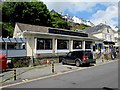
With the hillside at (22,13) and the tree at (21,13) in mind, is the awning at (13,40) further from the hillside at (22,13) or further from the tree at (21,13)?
the tree at (21,13)

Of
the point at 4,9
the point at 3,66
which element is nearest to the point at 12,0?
the point at 4,9

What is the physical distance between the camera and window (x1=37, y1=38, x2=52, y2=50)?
1008 inches

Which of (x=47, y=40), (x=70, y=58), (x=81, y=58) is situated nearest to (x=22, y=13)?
(x=47, y=40)

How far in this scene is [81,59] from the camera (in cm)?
2248

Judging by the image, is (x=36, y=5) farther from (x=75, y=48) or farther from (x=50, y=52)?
(x=50, y=52)

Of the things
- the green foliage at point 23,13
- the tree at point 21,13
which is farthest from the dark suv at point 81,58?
the tree at point 21,13

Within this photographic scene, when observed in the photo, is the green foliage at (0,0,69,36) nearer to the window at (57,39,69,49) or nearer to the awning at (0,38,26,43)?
the window at (57,39,69,49)

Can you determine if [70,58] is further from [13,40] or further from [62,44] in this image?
[13,40]


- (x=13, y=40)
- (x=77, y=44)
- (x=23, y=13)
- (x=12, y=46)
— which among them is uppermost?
(x=23, y=13)

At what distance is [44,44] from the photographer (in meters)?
26.3

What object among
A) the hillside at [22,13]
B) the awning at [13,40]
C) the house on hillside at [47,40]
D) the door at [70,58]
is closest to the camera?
the awning at [13,40]

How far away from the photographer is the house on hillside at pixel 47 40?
976 inches

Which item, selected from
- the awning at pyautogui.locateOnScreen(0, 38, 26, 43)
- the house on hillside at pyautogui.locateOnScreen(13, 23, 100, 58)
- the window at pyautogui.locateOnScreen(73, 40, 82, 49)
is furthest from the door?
the window at pyautogui.locateOnScreen(73, 40, 82, 49)

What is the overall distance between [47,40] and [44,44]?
87 cm
